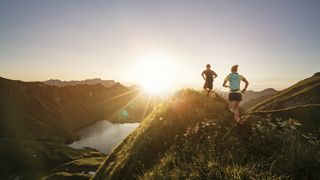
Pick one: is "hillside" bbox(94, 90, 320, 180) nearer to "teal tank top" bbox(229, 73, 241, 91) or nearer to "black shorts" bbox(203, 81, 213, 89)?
"black shorts" bbox(203, 81, 213, 89)

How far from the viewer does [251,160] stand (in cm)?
908

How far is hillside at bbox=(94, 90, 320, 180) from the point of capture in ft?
26.5

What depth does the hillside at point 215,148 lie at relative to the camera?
809cm

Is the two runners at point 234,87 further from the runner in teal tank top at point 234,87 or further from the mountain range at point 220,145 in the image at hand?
the mountain range at point 220,145

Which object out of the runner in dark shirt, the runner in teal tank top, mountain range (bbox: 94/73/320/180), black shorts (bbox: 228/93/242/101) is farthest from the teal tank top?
the runner in dark shirt

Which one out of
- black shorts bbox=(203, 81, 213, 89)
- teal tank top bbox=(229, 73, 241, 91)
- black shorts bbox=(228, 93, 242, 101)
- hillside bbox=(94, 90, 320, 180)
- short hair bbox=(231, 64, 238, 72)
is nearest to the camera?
hillside bbox=(94, 90, 320, 180)

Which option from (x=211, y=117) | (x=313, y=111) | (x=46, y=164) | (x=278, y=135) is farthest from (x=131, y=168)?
(x=46, y=164)

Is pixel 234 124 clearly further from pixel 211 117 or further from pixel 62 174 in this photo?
pixel 62 174

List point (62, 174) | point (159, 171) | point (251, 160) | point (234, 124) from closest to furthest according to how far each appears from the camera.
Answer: point (251, 160) → point (159, 171) → point (234, 124) → point (62, 174)

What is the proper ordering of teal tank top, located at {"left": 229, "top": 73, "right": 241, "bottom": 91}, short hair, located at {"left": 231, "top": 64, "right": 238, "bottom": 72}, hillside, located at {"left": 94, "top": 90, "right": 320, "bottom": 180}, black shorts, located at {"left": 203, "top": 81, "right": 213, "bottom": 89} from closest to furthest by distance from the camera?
hillside, located at {"left": 94, "top": 90, "right": 320, "bottom": 180}, teal tank top, located at {"left": 229, "top": 73, "right": 241, "bottom": 91}, short hair, located at {"left": 231, "top": 64, "right": 238, "bottom": 72}, black shorts, located at {"left": 203, "top": 81, "right": 213, "bottom": 89}

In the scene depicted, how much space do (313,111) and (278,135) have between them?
909cm

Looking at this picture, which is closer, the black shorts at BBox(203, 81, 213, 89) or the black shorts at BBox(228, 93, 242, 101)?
the black shorts at BBox(228, 93, 242, 101)

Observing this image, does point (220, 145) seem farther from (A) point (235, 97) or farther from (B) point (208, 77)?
(B) point (208, 77)

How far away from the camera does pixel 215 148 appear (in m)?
10.8
